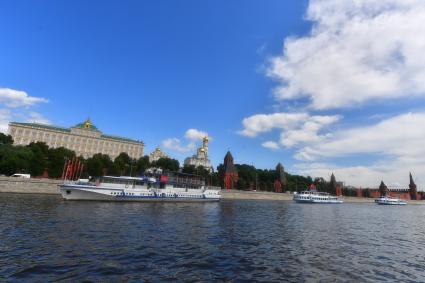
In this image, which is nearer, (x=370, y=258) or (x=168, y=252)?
(x=168, y=252)

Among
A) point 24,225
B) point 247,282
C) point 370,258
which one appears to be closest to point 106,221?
point 24,225

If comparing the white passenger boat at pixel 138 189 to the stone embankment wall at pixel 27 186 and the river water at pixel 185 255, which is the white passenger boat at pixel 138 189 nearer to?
the stone embankment wall at pixel 27 186

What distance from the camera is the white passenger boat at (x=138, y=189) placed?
64125mm

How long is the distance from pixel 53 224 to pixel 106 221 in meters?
5.86

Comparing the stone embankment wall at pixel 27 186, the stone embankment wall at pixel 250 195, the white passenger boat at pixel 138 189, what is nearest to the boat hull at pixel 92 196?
the white passenger boat at pixel 138 189

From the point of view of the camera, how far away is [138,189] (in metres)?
71.4

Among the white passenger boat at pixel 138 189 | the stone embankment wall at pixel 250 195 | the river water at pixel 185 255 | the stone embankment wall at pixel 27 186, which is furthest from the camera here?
the stone embankment wall at pixel 250 195

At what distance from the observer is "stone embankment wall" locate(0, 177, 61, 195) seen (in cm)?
→ 8119

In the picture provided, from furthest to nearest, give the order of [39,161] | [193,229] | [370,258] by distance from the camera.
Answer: [39,161]
[193,229]
[370,258]

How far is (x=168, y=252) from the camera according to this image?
21906 mm

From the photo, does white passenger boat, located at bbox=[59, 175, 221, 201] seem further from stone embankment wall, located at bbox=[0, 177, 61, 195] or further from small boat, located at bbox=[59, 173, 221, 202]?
stone embankment wall, located at bbox=[0, 177, 61, 195]

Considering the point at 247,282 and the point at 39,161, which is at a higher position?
the point at 39,161

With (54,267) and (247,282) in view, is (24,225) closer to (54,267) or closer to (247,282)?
(54,267)

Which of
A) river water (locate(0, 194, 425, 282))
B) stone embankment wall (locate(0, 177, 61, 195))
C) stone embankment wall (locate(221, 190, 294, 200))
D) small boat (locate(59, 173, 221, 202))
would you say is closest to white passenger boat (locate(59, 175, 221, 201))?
small boat (locate(59, 173, 221, 202))
